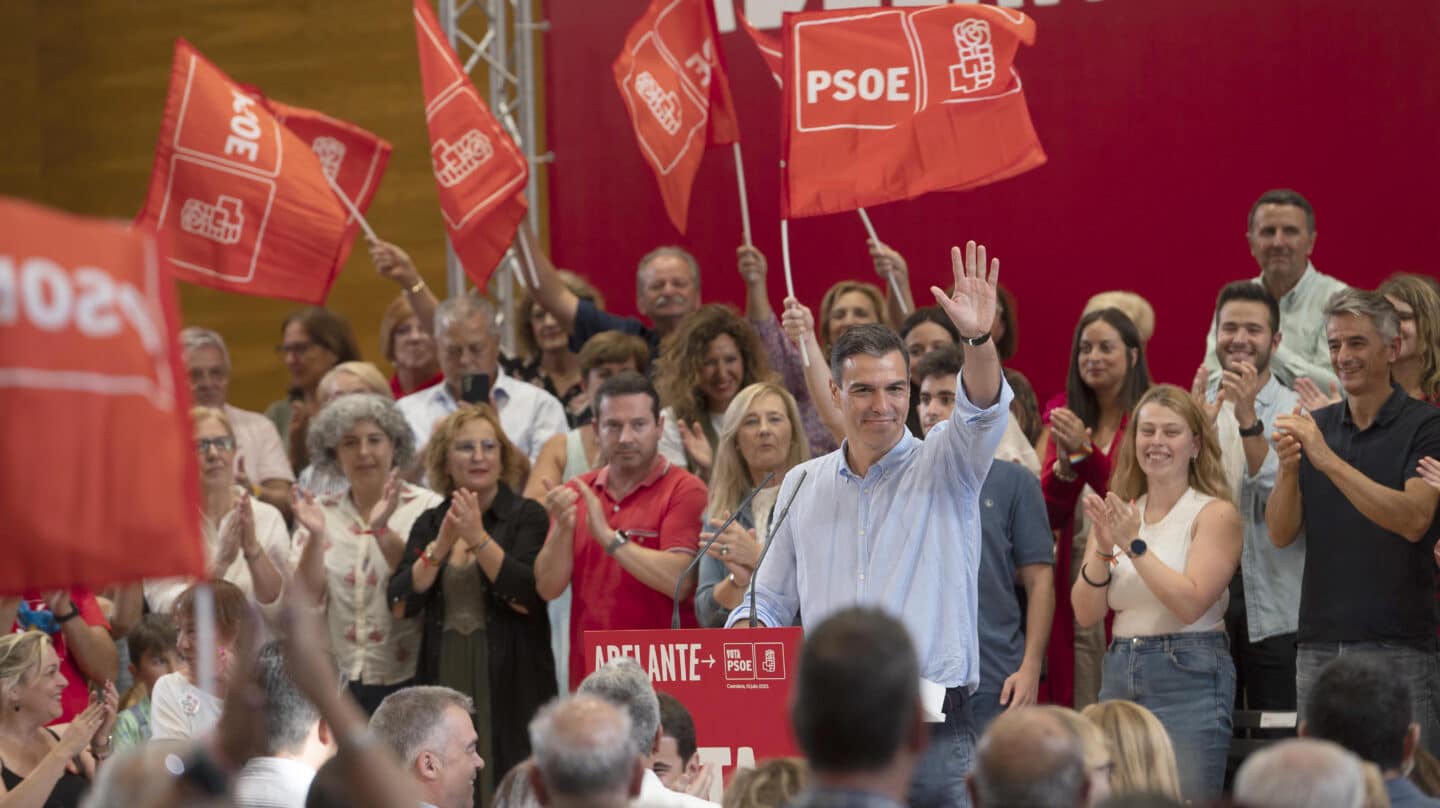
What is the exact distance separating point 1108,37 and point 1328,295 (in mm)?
2334

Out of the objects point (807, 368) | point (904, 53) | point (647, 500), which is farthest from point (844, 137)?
point (647, 500)

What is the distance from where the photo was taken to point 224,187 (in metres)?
7.31

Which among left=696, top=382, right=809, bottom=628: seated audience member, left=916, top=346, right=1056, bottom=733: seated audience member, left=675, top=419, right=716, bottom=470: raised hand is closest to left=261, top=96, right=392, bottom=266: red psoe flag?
left=675, top=419, right=716, bottom=470: raised hand

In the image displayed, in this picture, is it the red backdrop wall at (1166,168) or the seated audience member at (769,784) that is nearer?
the seated audience member at (769,784)

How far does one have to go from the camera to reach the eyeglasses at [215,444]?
6.67 m

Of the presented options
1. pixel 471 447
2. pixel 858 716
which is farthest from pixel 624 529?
pixel 858 716

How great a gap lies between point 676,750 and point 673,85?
13.3 feet

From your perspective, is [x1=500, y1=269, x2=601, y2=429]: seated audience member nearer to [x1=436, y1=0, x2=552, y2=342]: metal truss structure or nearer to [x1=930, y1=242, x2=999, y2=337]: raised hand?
[x1=436, y1=0, x2=552, y2=342]: metal truss structure

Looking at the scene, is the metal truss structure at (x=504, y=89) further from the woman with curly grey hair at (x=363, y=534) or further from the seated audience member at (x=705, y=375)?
the seated audience member at (x=705, y=375)

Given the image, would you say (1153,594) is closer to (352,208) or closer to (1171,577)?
(1171,577)

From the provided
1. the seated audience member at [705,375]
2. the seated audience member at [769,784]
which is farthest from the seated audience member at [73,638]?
the seated audience member at [769,784]

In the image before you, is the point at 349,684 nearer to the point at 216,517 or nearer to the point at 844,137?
the point at 216,517

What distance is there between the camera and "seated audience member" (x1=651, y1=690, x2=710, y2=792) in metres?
4.23

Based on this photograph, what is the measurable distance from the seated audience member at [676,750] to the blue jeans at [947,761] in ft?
1.67
